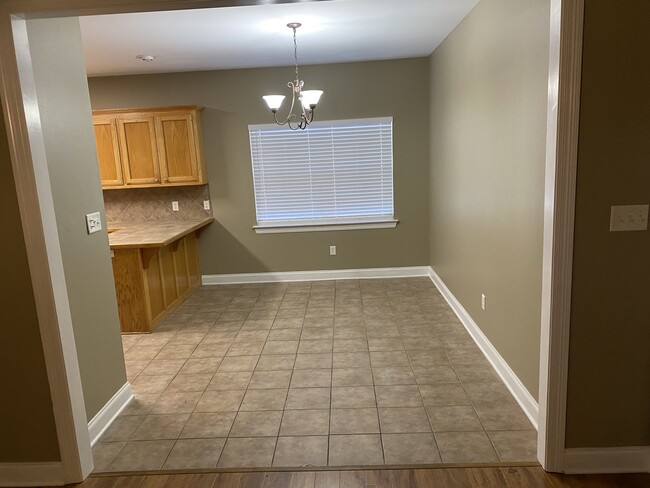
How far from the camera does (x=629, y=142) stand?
1.84m

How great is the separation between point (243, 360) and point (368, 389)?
105 centimetres

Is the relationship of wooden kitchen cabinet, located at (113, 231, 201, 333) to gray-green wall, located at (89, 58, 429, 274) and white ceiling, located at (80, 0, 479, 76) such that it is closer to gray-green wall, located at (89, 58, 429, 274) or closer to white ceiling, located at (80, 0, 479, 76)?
gray-green wall, located at (89, 58, 429, 274)

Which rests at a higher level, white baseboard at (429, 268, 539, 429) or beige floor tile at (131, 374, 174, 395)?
white baseboard at (429, 268, 539, 429)

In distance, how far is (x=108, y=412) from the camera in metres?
2.67

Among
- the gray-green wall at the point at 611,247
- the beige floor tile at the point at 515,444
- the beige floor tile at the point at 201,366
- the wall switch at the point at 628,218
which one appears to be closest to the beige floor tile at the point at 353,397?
the beige floor tile at the point at 515,444

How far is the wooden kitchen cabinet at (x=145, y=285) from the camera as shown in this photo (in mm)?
4027

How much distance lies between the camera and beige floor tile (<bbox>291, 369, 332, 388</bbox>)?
10.0 ft

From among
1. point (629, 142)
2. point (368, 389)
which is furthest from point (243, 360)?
point (629, 142)

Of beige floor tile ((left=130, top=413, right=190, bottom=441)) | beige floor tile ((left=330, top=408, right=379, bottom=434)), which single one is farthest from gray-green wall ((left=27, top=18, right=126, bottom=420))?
beige floor tile ((left=330, top=408, right=379, bottom=434))

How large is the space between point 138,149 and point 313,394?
139 inches

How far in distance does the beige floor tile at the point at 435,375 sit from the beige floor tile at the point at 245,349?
4.09 feet

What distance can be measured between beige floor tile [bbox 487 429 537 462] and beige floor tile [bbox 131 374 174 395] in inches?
83.0

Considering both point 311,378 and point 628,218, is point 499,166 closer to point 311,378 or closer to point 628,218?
point 628,218

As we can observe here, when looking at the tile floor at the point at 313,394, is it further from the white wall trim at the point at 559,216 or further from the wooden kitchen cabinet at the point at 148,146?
the wooden kitchen cabinet at the point at 148,146
